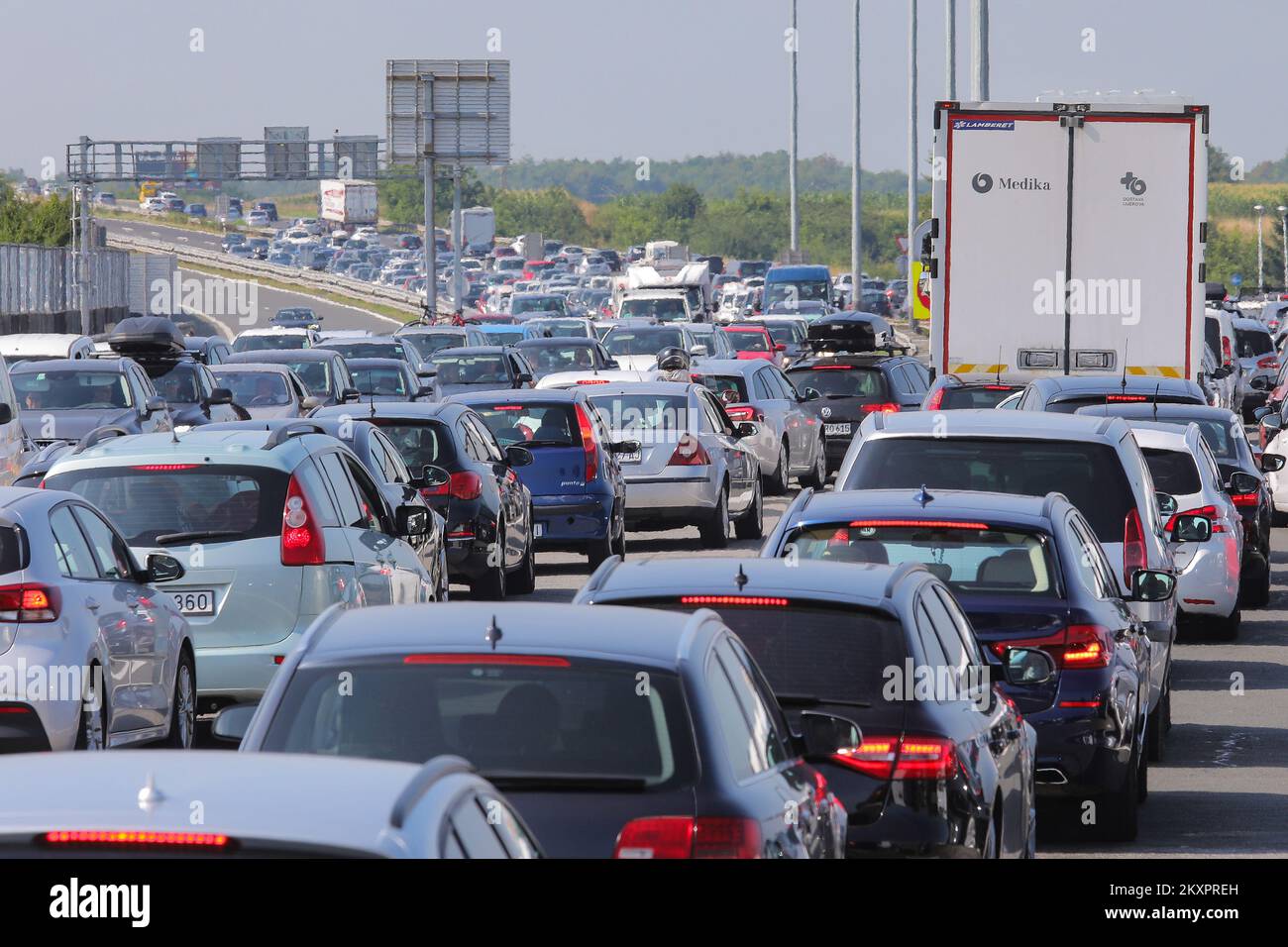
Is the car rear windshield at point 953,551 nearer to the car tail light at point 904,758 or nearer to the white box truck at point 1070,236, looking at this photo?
the car tail light at point 904,758

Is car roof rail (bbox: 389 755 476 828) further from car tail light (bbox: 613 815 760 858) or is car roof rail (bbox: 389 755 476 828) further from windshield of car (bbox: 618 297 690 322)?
windshield of car (bbox: 618 297 690 322)

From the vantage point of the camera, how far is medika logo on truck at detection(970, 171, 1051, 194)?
2248 cm

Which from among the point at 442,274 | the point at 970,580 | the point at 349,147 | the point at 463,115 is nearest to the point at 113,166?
the point at 349,147

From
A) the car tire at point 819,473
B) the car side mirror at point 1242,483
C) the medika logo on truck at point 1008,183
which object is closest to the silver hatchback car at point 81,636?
the car side mirror at point 1242,483

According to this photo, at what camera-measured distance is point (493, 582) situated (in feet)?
62.0

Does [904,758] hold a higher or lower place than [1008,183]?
lower

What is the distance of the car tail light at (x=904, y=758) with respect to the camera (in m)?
7.56

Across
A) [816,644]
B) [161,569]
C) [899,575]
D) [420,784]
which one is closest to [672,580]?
[816,644]

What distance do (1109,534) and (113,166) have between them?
72.8 m

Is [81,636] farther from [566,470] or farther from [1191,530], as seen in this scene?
[566,470]

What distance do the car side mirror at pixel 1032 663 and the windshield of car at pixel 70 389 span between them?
653 inches

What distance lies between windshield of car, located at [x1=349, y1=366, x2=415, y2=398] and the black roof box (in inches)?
92.4

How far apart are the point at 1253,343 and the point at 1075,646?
140ft
